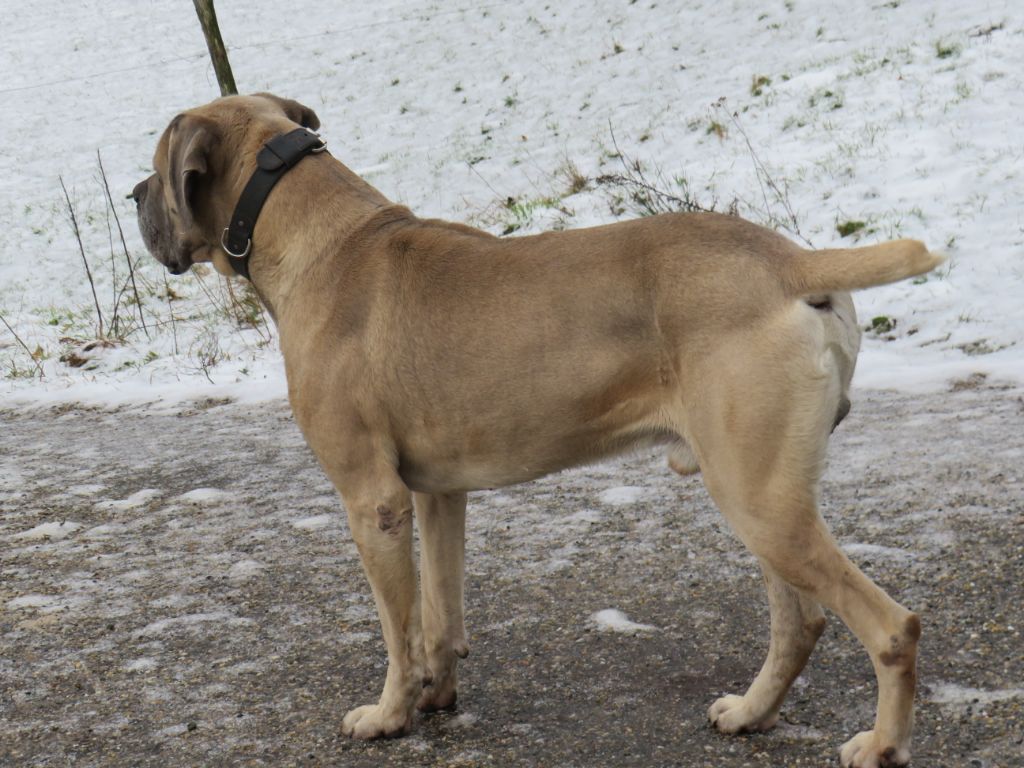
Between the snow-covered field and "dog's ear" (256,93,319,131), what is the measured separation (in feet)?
13.1

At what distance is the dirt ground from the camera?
337cm

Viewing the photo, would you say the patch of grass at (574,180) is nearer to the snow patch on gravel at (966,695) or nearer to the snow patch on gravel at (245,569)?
the snow patch on gravel at (245,569)

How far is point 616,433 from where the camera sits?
10.4ft

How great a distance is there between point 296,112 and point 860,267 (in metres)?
2.16

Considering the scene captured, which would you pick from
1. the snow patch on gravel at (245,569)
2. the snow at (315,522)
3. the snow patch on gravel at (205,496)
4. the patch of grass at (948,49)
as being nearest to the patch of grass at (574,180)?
the patch of grass at (948,49)

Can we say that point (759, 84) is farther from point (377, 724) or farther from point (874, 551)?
point (377, 724)

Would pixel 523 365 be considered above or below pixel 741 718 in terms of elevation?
above

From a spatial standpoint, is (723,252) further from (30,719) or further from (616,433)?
(30,719)

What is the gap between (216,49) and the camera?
15.5 m

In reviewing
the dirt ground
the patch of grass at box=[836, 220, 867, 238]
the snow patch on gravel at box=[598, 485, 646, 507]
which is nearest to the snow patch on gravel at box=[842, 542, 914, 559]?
the dirt ground

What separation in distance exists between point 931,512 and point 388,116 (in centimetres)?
1456

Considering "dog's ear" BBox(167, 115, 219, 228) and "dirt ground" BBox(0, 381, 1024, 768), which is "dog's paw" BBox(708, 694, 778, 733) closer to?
"dirt ground" BBox(0, 381, 1024, 768)

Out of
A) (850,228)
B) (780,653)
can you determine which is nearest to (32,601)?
(780,653)

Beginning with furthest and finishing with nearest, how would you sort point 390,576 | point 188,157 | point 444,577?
point 444,577 → point 188,157 → point 390,576
